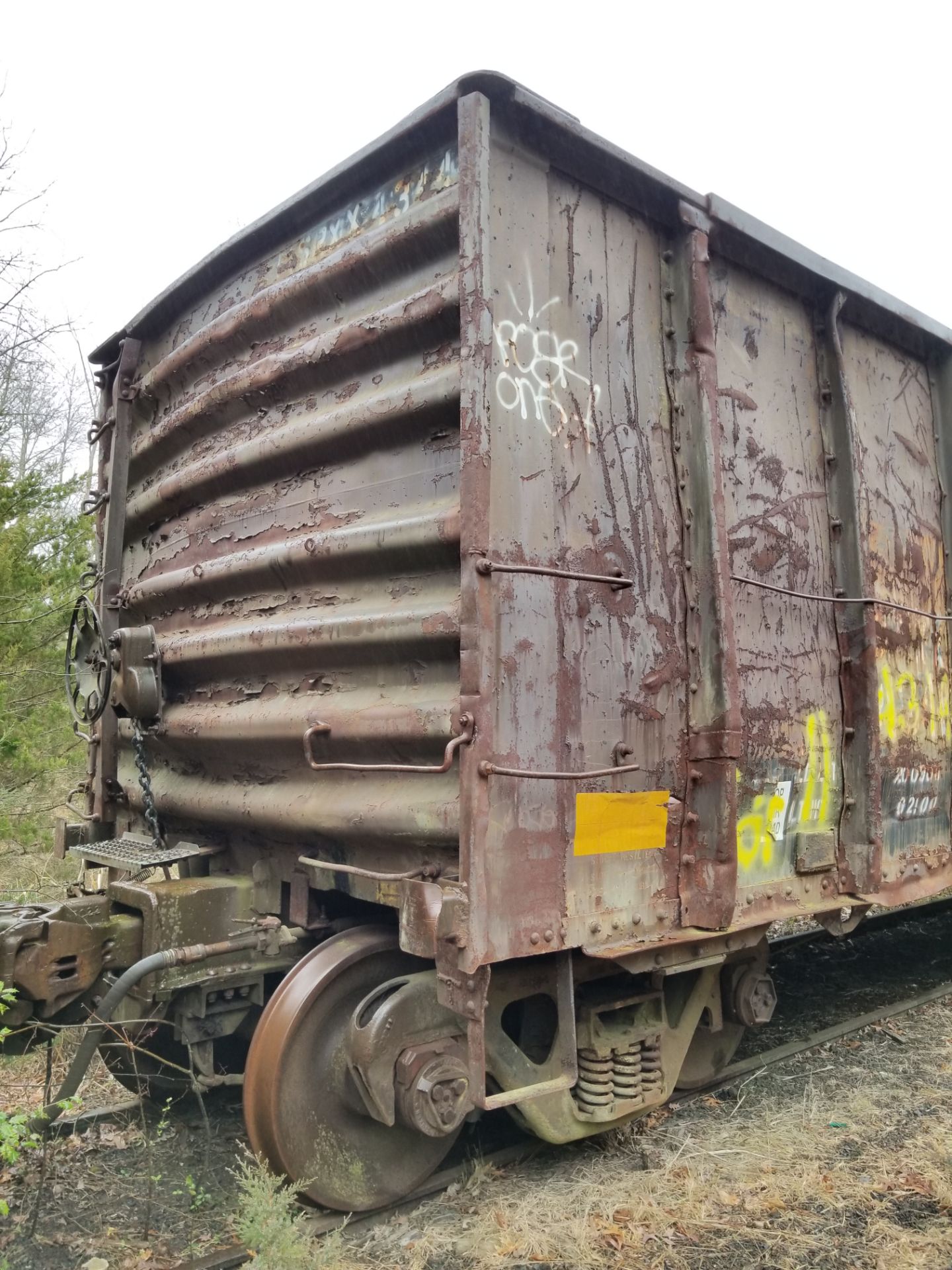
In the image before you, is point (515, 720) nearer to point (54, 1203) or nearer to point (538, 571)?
point (538, 571)

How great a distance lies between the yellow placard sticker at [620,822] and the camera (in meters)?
3.07

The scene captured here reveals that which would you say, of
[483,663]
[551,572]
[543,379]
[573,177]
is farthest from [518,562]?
[573,177]

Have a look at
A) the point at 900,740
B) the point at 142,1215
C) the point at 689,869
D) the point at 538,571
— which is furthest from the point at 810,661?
the point at 142,1215

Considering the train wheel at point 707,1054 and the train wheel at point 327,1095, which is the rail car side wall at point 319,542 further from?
the train wheel at point 707,1054

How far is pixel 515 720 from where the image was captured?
2.86 m

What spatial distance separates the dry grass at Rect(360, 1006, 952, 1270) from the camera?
115 inches

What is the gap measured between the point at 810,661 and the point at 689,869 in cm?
116

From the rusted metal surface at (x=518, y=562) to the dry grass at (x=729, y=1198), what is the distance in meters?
0.87

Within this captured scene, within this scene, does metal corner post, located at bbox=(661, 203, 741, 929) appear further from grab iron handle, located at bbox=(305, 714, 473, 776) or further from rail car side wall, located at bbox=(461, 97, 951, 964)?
grab iron handle, located at bbox=(305, 714, 473, 776)

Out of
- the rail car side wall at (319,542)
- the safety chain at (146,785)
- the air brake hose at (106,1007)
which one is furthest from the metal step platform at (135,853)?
the air brake hose at (106,1007)

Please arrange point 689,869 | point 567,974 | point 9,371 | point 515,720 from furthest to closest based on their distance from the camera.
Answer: point 9,371 < point 689,869 < point 567,974 < point 515,720

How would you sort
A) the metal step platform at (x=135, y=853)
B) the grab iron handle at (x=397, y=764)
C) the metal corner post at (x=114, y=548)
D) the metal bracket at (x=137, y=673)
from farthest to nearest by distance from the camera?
the metal corner post at (x=114, y=548)
the metal bracket at (x=137, y=673)
the metal step platform at (x=135, y=853)
the grab iron handle at (x=397, y=764)

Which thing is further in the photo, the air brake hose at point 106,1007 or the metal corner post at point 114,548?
the metal corner post at point 114,548

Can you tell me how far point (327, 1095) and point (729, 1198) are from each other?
1.41 meters
